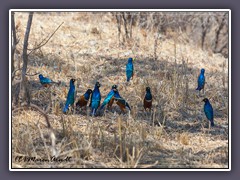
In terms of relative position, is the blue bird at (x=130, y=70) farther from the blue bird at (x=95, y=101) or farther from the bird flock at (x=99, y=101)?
the blue bird at (x=95, y=101)

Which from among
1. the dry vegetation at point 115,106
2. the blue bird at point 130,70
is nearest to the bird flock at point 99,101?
the dry vegetation at point 115,106

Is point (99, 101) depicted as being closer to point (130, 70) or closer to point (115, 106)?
point (115, 106)

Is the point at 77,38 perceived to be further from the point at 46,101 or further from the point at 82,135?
the point at 82,135

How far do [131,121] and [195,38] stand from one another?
25.7ft

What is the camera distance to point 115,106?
8.23 m

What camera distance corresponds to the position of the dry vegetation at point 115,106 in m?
6.27

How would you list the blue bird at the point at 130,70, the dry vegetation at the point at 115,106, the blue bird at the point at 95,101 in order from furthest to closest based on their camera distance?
the blue bird at the point at 130,70, the blue bird at the point at 95,101, the dry vegetation at the point at 115,106

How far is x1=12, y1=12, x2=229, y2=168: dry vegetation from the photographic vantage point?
6.27 metres

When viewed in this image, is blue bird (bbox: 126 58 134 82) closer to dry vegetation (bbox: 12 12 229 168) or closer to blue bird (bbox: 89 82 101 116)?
dry vegetation (bbox: 12 12 229 168)

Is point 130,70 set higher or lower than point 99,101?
higher

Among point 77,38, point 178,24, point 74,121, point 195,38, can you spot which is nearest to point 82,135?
point 74,121

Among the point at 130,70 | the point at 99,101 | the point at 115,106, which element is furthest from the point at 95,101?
the point at 130,70

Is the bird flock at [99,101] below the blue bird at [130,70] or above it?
below

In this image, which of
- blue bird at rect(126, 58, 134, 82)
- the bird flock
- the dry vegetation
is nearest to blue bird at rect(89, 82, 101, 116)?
the bird flock
